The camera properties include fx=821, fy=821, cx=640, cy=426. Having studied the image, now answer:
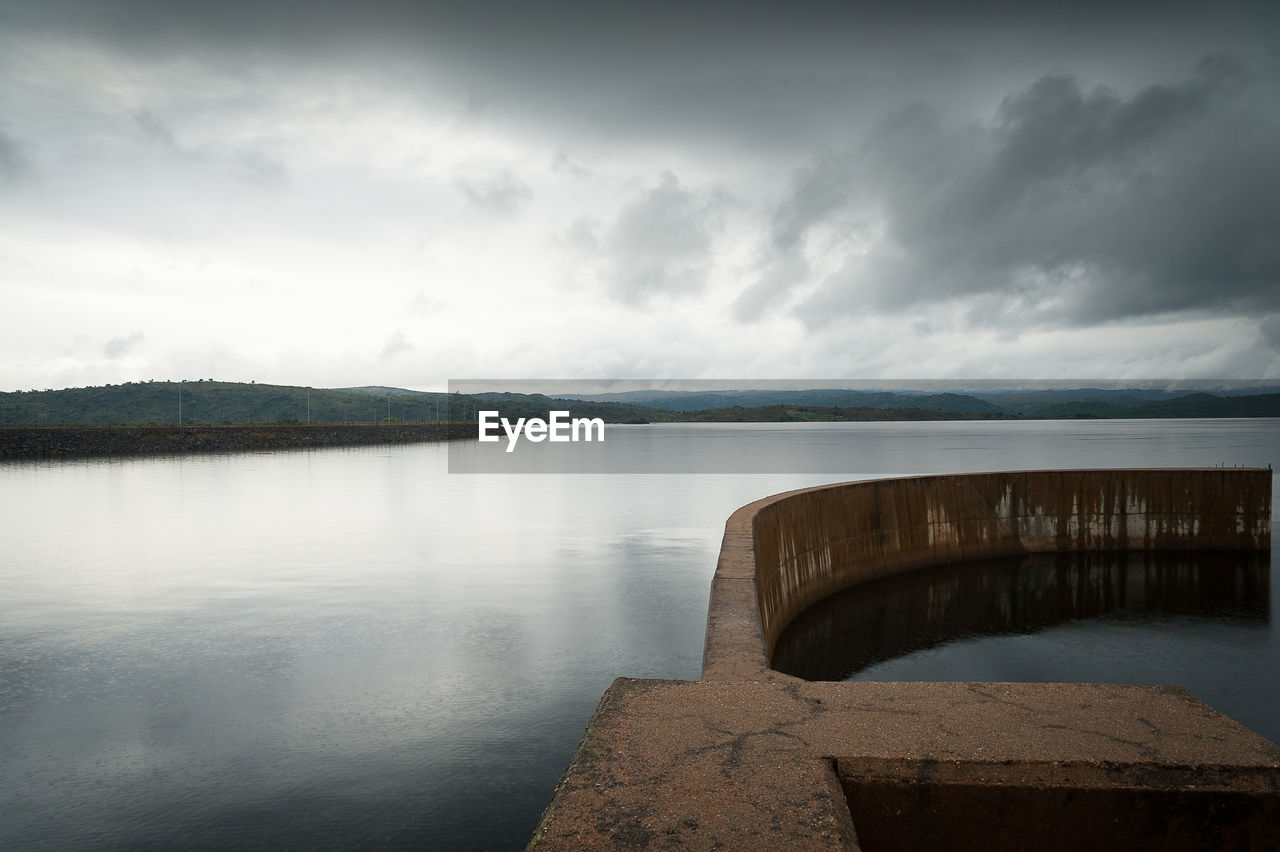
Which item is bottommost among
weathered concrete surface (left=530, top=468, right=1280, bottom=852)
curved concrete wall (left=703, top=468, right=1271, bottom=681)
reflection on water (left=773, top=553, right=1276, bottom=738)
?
reflection on water (left=773, top=553, right=1276, bottom=738)

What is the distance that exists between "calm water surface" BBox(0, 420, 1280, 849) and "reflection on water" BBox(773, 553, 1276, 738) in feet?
0.72

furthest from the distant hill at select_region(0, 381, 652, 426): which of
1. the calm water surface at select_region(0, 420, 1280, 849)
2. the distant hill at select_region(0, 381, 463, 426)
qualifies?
the calm water surface at select_region(0, 420, 1280, 849)

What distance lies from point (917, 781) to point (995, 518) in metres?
12.8

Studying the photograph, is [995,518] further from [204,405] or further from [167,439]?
[204,405]

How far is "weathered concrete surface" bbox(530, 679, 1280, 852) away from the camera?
2.93 m

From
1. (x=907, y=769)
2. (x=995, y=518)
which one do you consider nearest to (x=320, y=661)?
(x=907, y=769)

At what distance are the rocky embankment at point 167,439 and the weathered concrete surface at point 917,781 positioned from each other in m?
56.2

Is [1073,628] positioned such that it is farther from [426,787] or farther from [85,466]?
[85,466]

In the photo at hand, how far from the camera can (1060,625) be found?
11961 mm

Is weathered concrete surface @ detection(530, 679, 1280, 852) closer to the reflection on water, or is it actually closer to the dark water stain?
the reflection on water

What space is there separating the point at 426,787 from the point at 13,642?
704 cm

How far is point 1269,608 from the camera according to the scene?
13.0 metres

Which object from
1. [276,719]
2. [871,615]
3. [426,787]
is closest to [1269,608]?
[871,615]

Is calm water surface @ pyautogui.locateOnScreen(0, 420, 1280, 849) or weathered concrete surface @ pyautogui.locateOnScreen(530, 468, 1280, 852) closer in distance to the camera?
weathered concrete surface @ pyautogui.locateOnScreen(530, 468, 1280, 852)
